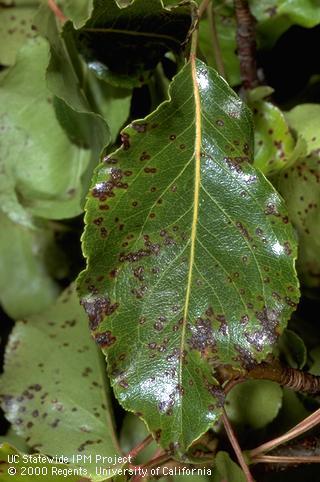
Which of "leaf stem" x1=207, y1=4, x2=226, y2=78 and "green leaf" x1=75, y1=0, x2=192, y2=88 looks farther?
"leaf stem" x1=207, y1=4, x2=226, y2=78

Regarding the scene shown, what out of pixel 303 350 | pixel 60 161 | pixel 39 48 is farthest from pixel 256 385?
pixel 39 48

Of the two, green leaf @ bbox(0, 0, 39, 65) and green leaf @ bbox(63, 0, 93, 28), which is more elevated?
green leaf @ bbox(63, 0, 93, 28)

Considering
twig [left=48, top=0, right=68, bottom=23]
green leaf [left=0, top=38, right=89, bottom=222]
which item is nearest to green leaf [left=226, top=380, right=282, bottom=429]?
green leaf [left=0, top=38, right=89, bottom=222]

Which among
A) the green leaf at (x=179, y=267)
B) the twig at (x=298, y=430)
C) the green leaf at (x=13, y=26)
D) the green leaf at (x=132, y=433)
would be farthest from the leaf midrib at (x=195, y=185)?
the green leaf at (x=13, y=26)

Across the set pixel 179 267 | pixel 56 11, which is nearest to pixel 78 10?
pixel 56 11

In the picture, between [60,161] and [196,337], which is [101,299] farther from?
[60,161]

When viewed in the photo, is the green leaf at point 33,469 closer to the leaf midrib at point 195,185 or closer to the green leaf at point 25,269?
the leaf midrib at point 195,185

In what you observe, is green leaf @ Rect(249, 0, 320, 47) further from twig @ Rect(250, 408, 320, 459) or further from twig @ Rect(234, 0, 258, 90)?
twig @ Rect(250, 408, 320, 459)
